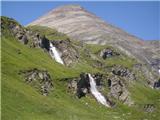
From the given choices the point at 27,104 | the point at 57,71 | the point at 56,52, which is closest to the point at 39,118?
the point at 27,104

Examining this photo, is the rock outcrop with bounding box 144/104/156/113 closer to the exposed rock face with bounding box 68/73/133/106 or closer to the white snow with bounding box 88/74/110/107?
the exposed rock face with bounding box 68/73/133/106

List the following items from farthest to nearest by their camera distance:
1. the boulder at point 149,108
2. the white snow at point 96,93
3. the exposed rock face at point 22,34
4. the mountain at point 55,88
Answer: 1. the boulder at point 149,108
2. the exposed rock face at point 22,34
3. the white snow at point 96,93
4. the mountain at point 55,88

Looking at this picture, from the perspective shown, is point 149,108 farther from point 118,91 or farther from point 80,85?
point 80,85

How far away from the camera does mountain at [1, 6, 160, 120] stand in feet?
272

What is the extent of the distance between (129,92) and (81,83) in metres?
40.5

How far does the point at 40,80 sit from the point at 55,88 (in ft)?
16.9

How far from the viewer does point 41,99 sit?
98500 mm

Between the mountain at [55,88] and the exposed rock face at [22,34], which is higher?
the exposed rock face at [22,34]

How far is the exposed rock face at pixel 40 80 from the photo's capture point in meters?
115

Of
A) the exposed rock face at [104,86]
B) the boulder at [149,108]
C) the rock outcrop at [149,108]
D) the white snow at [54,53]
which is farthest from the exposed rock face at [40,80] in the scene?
the white snow at [54,53]

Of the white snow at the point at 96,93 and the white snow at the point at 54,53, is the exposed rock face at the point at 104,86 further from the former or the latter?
the white snow at the point at 54,53

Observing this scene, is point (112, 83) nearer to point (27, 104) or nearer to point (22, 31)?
point (22, 31)

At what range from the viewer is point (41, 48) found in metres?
175

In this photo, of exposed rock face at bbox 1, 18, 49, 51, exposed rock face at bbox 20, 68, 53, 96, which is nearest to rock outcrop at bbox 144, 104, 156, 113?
exposed rock face at bbox 1, 18, 49, 51
